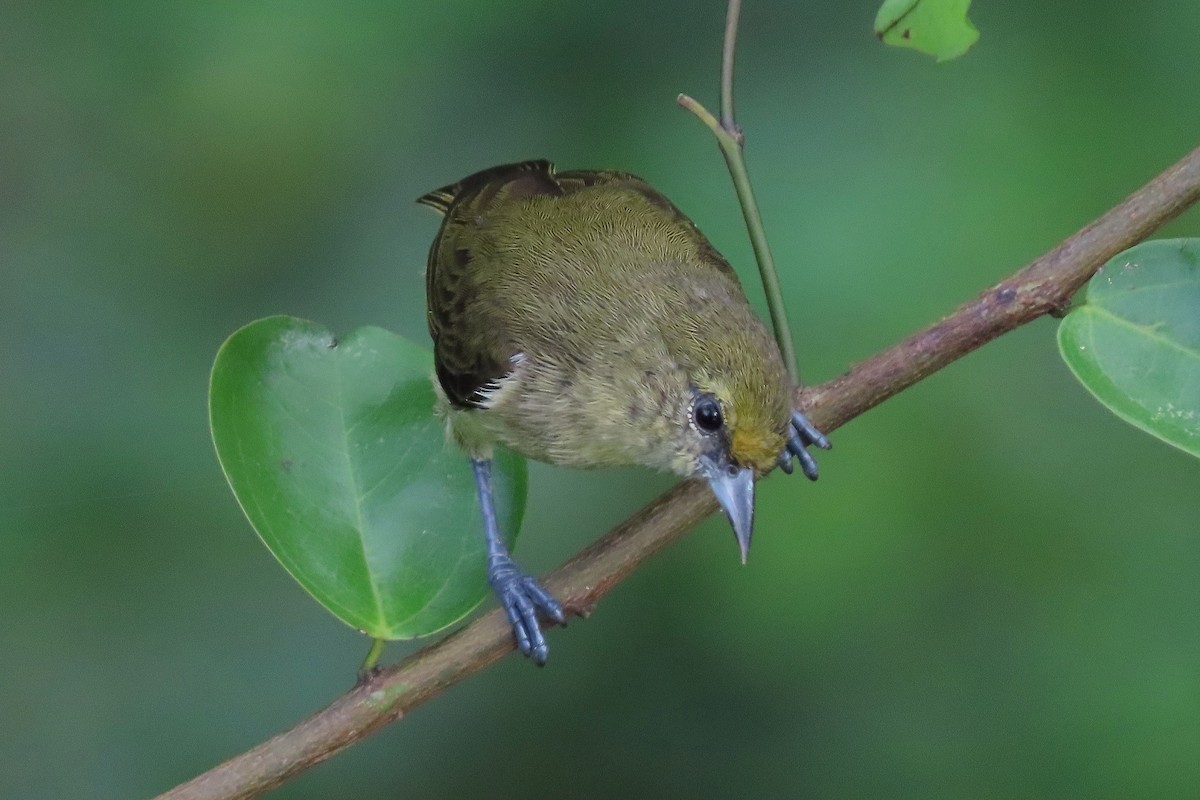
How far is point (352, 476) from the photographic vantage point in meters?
2.03

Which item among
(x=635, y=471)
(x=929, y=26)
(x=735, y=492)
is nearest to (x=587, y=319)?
(x=735, y=492)

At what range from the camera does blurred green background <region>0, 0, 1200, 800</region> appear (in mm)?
3037

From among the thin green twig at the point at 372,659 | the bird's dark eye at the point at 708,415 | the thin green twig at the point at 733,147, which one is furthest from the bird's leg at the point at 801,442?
the thin green twig at the point at 372,659

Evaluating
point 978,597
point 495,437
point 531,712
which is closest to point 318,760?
point 495,437

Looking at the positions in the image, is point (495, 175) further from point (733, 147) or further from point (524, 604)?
point (733, 147)

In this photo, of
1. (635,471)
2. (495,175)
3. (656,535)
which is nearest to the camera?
(656,535)

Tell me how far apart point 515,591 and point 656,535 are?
0.45 meters

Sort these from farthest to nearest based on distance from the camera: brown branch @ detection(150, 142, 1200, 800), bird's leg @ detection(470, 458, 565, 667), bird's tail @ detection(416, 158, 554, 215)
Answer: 1. bird's tail @ detection(416, 158, 554, 215)
2. bird's leg @ detection(470, 458, 565, 667)
3. brown branch @ detection(150, 142, 1200, 800)

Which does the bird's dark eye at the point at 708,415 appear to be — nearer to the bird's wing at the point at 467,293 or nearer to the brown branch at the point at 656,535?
the brown branch at the point at 656,535

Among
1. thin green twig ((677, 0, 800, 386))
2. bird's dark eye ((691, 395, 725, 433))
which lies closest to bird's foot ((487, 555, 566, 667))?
bird's dark eye ((691, 395, 725, 433))

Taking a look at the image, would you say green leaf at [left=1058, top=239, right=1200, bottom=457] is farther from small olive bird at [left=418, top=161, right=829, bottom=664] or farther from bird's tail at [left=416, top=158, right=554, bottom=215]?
bird's tail at [left=416, top=158, right=554, bottom=215]

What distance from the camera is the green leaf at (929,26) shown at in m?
1.78

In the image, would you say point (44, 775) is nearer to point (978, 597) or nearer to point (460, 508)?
point (460, 508)

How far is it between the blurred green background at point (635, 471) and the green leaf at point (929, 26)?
134cm
